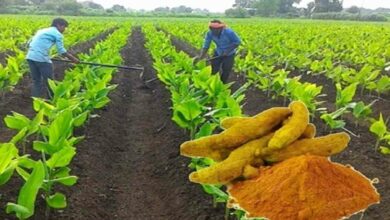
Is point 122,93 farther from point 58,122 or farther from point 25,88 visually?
point 58,122

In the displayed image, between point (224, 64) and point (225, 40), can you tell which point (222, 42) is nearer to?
point (225, 40)

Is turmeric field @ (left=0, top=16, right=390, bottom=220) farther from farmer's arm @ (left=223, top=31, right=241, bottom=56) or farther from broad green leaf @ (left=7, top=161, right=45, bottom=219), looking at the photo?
farmer's arm @ (left=223, top=31, right=241, bottom=56)

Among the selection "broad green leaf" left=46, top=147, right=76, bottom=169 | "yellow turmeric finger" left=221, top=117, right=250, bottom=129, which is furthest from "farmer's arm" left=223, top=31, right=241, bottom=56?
"yellow turmeric finger" left=221, top=117, right=250, bottom=129

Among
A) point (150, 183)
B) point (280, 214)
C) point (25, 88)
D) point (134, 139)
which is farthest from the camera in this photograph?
point (25, 88)

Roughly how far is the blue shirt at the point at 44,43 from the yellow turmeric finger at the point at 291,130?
6.53 m

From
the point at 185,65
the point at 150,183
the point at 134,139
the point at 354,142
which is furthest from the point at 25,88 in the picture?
the point at 354,142

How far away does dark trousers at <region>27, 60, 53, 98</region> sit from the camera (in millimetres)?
9323

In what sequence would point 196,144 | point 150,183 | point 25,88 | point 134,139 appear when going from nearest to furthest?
point 196,144 < point 150,183 < point 134,139 < point 25,88

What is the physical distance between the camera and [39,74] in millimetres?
9562

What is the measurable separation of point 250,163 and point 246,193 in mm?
188

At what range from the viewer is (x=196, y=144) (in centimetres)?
316

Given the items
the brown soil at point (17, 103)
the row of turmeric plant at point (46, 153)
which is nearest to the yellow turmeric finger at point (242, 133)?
the row of turmeric plant at point (46, 153)

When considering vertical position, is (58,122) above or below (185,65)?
above

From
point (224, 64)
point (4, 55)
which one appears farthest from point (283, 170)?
point (4, 55)
